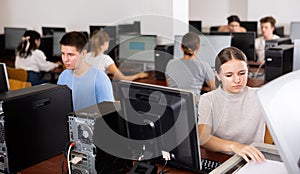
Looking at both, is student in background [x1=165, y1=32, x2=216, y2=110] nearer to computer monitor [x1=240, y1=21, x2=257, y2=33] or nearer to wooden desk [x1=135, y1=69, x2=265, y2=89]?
wooden desk [x1=135, y1=69, x2=265, y2=89]

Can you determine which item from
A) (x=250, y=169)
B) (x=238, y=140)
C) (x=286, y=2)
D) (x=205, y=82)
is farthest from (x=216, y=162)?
(x=286, y=2)

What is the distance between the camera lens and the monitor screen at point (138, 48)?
4.36 metres

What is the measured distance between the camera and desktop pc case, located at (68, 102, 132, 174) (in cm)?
153

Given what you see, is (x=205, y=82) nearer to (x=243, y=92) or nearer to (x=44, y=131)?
(x=243, y=92)

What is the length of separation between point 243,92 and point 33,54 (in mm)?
3315

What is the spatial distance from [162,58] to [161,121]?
2.85 m

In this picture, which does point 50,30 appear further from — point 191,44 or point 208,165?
point 208,165

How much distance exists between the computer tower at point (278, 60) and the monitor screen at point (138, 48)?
51.8 inches

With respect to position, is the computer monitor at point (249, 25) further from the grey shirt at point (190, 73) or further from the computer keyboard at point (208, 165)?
the computer keyboard at point (208, 165)

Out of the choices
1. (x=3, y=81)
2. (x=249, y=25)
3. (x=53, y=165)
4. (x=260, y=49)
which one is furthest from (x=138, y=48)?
(x=53, y=165)

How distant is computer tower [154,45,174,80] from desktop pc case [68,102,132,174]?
2.47 m

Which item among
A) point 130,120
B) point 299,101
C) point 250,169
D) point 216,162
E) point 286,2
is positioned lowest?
point 216,162

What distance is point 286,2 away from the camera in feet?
19.6

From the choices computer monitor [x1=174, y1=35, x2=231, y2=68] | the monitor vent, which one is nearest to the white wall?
computer monitor [x1=174, y1=35, x2=231, y2=68]
